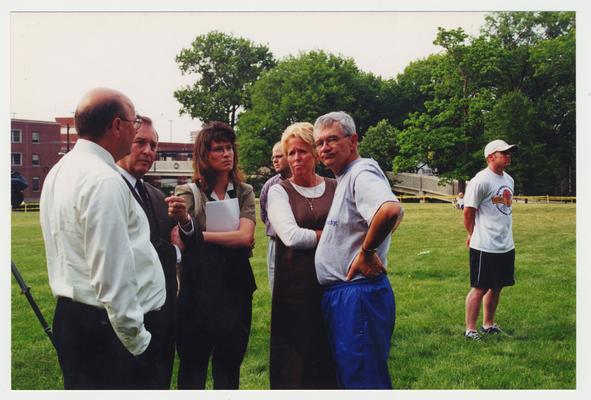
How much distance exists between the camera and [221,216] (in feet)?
10.2

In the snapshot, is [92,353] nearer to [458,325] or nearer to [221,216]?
[221,216]

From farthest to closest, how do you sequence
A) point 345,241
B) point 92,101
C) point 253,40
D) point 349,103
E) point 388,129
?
point 349,103, point 388,129, point 253,40, point 345,241, point 92,101

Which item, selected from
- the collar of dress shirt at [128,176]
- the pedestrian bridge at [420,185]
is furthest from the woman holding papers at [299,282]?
the pedestrian bridge at [420,185]

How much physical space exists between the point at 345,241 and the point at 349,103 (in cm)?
308

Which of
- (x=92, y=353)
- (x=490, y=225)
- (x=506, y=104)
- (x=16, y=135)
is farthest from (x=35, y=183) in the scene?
(x=506, y=104)

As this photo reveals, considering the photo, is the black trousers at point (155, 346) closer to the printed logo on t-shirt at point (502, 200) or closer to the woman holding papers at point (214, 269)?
the woman holding papers at point (214, 269)

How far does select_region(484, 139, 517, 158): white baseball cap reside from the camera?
4.58 m

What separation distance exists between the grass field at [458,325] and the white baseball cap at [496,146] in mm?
648

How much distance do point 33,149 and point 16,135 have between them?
478 mm

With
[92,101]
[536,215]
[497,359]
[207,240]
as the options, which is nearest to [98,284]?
[92,101]

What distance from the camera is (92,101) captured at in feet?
7.56

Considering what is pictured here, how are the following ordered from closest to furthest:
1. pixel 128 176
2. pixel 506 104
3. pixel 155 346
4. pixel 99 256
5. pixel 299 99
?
pixel 99 256, pixel 155 346, pixel 128 176, pixel 506 104, pixel 299 99

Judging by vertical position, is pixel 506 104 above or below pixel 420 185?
above

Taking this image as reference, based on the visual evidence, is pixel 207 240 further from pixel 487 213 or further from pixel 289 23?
pixel 487 213
